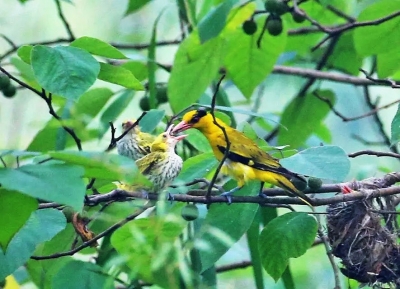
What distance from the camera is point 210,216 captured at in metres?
→ 1.94

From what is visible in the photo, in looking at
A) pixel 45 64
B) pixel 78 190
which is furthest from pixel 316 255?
pixel 78 190

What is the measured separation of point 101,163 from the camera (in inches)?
47.0

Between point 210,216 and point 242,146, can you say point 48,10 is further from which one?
point 210,216

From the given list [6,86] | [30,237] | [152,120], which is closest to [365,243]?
[152,120]

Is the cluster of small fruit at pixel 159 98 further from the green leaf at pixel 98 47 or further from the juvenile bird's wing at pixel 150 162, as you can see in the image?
the green leaf at pixel 98 47

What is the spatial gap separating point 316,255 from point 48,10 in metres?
3.28

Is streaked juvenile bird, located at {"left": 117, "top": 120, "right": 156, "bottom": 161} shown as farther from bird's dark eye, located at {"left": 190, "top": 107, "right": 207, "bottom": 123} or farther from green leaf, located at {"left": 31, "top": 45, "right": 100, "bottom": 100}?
green leaf, located at {"left": 31, "top": 45, "right": 100, "bottom": 100}

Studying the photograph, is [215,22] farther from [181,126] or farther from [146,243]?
[146,243]

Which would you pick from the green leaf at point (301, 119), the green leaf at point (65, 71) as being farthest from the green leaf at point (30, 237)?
the green leaf at point (301, 119)

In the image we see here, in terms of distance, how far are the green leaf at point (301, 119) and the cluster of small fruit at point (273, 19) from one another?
50cm

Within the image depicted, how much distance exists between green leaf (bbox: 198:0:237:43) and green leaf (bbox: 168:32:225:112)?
12.9 inches

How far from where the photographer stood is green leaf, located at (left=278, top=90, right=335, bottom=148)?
308 cm

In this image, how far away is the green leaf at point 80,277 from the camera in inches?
71.1

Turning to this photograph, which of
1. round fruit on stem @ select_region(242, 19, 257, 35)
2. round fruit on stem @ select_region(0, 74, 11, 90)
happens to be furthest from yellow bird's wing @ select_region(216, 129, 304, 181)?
round fruit on stem @ select_region(0, 74, 11, 90)
